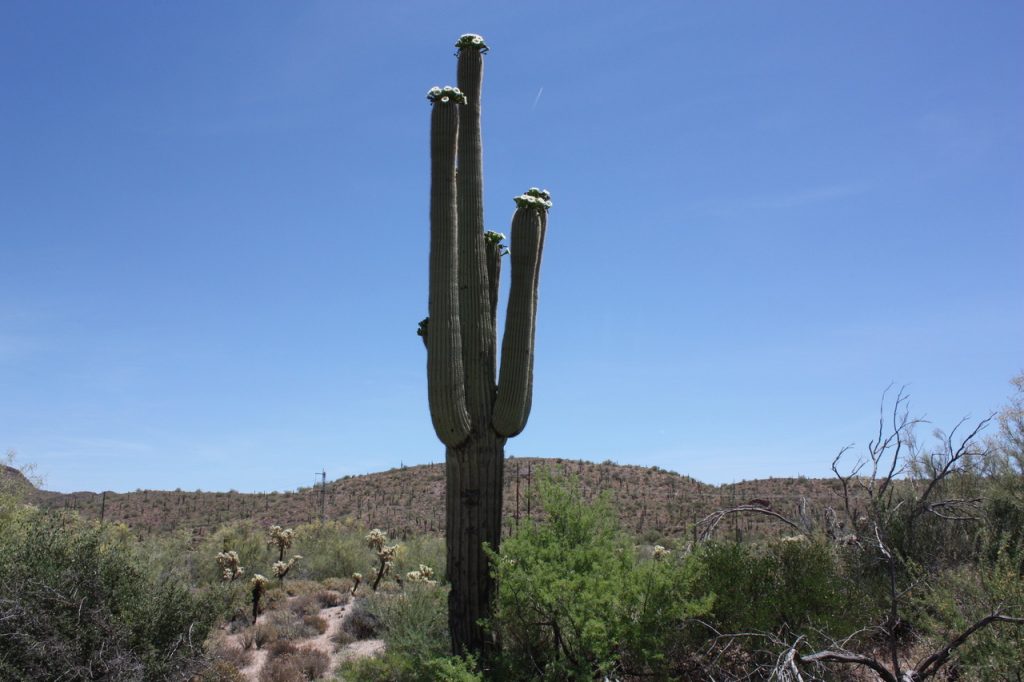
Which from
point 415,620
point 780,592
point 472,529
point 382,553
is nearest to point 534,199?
point 472,529

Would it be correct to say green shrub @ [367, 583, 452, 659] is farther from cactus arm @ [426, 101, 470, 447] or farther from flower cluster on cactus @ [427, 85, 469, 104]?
flower cluster on cactus @ [427, 85, 469, 104]

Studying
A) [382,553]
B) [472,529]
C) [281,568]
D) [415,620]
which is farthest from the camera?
[281,568]

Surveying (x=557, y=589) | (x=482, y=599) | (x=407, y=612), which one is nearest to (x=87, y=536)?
(x=407, y=612)

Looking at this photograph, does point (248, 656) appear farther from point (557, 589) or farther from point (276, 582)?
point (557, 589)

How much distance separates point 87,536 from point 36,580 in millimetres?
1543

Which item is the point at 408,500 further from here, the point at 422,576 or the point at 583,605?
the point at 583,605

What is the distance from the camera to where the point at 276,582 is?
21250 mm

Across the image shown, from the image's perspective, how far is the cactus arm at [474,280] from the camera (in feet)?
34.6

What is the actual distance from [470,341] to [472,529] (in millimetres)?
2411

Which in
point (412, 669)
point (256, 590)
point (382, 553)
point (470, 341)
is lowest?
point (412, 669)

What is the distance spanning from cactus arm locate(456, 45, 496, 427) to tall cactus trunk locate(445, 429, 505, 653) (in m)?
0.45

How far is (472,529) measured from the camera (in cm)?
1005

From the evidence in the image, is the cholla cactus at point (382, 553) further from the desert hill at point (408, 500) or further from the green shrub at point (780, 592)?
the green shrub at point (780, 592)

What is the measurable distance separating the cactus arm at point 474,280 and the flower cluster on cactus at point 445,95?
39 cm
